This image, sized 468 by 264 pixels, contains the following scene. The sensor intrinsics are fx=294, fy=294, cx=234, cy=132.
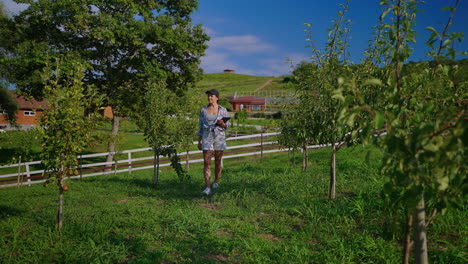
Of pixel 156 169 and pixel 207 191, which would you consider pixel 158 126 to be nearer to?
pixel 156 169

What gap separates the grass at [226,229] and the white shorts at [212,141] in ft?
3.94

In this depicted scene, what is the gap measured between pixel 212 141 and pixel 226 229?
8.55 feet

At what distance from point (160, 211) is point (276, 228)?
257 centimetres

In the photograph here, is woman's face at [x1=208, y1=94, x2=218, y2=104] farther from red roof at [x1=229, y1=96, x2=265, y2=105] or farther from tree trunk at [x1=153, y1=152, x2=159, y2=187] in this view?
red roof at [x1=229, y1=96, x2=265, y2=105]

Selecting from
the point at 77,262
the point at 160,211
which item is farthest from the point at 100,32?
the point at 77,262

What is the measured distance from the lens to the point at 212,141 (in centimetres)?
733

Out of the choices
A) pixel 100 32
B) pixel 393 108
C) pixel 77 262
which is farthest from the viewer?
pixel 100 32

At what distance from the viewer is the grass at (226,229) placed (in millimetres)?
4223

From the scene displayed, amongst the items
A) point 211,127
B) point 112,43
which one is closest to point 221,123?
point 211,127

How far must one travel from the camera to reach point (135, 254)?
439cm

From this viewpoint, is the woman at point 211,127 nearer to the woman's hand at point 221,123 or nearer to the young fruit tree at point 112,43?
the woman's hand at point 221,123

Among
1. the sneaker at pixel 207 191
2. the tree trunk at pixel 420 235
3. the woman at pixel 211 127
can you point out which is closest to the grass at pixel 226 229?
the sneaker at pixel 207 191

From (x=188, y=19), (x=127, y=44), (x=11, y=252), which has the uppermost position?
(x=188, y=19)

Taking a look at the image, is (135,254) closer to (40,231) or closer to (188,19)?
(40,231)
